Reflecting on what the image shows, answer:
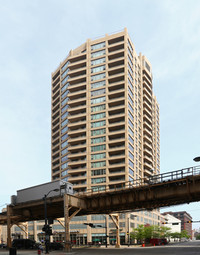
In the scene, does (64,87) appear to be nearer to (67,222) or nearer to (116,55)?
(116,55)

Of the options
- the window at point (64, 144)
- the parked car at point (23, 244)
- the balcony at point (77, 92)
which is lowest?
the parked car at point (23, 244)

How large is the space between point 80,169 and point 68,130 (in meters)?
15.6

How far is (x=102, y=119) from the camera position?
4154 inches

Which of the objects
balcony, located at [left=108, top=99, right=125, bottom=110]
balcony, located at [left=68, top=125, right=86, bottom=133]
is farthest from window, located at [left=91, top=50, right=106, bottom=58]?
balcony, located at [left=68, top=125, right=86, bottom=133]

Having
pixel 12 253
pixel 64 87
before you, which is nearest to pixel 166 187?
pixel 12 253

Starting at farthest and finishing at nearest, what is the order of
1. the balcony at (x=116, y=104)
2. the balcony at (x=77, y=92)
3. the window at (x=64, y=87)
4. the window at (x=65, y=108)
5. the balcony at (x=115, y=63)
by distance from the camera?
the window at (x=64, y=87) → the window at (x=65, y=108) → the balcony at (x=77, y=92) → the balcony at (x=115, y=63) → the balcony at (x=116, y=104)

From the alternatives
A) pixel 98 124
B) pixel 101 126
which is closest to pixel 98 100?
pixel 98 124

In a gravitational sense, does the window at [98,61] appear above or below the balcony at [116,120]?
above

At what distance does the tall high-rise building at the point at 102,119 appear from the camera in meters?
101

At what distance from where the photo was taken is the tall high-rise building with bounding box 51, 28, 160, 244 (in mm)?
101375

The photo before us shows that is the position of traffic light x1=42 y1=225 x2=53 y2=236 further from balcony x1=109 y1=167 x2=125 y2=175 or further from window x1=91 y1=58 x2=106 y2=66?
window x1=91 y1=58 x2=106 y2=66

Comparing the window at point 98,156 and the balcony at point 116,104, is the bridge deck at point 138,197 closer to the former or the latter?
the window at point 98,156

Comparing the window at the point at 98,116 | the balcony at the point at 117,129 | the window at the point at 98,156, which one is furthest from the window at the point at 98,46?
the window at the point at 98,156

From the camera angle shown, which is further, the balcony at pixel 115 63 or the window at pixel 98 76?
the window at pixel 98 76
